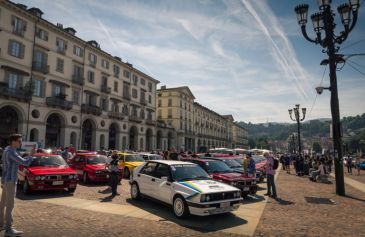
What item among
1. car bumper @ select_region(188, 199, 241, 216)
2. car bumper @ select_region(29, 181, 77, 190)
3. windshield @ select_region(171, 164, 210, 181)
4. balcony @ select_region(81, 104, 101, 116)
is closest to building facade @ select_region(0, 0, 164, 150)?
balcony @ select_region(81, 104, 101, 116)

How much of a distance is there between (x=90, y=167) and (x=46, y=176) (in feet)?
12.3

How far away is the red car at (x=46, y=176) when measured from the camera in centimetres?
1007

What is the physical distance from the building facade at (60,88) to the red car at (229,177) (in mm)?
25512

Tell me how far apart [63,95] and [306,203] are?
3298 centimetres

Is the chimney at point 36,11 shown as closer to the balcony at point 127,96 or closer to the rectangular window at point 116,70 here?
the rectangular window at point 116,70

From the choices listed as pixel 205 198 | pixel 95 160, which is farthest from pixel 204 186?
pixel 95 160

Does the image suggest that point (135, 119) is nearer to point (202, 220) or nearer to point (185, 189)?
point (185, 189)

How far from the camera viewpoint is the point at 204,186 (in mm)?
7637

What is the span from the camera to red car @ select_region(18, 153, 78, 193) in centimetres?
1007

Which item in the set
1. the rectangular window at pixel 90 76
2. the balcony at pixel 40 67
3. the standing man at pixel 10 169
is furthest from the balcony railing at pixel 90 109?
the standing man at pixel 10 169

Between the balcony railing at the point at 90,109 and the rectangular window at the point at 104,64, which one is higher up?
the rectangular window at the point at 104,64

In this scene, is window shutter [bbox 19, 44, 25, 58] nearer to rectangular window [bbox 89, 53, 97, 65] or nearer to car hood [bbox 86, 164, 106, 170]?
rectangular window [bbox 89, 53, 97, 65]

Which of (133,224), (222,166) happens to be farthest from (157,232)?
(222,166)

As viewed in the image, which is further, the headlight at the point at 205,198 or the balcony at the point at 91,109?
the balcony at the point at 91,109
